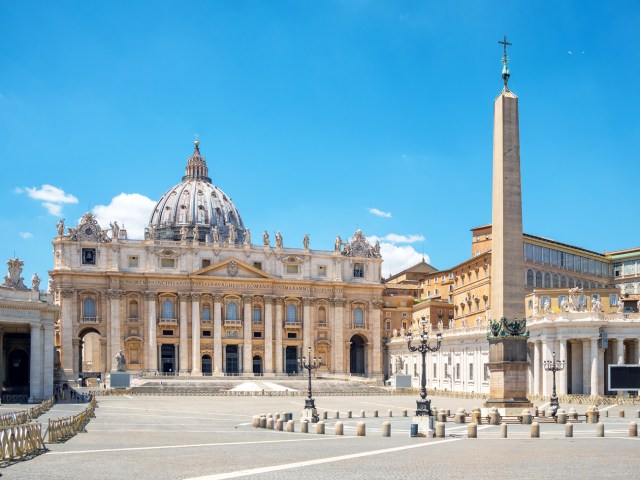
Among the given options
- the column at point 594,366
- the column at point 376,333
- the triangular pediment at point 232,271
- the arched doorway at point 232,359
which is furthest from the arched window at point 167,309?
the column at point 594,366

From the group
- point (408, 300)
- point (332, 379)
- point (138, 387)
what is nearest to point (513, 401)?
point (138, 387)

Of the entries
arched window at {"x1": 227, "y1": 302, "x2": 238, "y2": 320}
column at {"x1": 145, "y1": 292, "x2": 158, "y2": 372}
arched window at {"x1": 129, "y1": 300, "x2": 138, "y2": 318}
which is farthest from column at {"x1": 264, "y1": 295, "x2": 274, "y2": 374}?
arched window at {"x1": 129, "y1": 300, "x2": 138, "y2": 318}

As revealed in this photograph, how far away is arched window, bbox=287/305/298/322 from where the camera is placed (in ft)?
345

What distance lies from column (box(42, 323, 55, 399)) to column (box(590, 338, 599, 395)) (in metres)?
33.6

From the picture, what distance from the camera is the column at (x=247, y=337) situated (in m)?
102

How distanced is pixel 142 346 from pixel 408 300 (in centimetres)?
3227

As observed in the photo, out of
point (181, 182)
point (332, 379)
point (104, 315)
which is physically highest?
point (181, 182)

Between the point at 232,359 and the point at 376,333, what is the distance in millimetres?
16761

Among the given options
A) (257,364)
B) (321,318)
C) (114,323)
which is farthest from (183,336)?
(321,318)

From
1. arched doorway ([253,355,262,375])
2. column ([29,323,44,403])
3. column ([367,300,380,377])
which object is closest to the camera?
column ([29,323,44,403])

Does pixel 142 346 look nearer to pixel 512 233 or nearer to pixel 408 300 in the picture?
pixel 408 300

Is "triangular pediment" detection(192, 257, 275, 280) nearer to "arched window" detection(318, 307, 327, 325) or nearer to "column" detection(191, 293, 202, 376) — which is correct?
"column" detection(191, 293, 202, 376)

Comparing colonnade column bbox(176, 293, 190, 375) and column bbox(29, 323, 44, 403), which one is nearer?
column bbox(29, 323, 44, 403)

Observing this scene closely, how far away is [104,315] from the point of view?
318 feet
